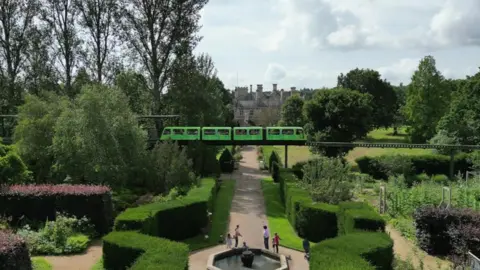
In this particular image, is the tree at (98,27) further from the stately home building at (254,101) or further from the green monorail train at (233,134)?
the stately home building at (254,101)

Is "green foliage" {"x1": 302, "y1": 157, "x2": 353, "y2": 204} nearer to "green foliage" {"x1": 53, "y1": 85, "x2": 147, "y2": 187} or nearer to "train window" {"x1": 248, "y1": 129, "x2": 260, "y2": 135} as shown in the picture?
"green foliage" {"x1": 53, "y1": 85, "x2": 147, "y2": 187}

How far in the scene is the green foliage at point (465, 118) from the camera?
148 ft

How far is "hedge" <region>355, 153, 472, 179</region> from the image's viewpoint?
40188mm

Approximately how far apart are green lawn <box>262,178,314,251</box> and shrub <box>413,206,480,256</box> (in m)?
4.94

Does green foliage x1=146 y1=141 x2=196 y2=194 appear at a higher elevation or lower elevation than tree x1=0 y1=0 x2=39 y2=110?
lower

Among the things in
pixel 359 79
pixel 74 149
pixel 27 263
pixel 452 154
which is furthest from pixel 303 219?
pixel 359 79

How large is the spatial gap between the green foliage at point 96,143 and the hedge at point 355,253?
14.6m

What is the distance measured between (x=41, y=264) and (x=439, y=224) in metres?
16.1

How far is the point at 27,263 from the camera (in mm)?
13820

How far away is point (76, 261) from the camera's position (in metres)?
16.8

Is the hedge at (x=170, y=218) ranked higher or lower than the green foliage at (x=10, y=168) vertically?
lower

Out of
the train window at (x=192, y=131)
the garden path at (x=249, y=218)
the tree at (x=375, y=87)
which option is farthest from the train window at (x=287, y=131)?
the tree at (x=375, y=87)

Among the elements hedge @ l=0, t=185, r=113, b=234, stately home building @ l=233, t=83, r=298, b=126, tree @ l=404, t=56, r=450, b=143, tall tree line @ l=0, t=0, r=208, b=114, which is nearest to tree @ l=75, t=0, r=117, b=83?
tall tree line @ l=0, t=0, r=208, b=114

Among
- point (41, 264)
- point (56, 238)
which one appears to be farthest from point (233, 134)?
point (41, 264)
